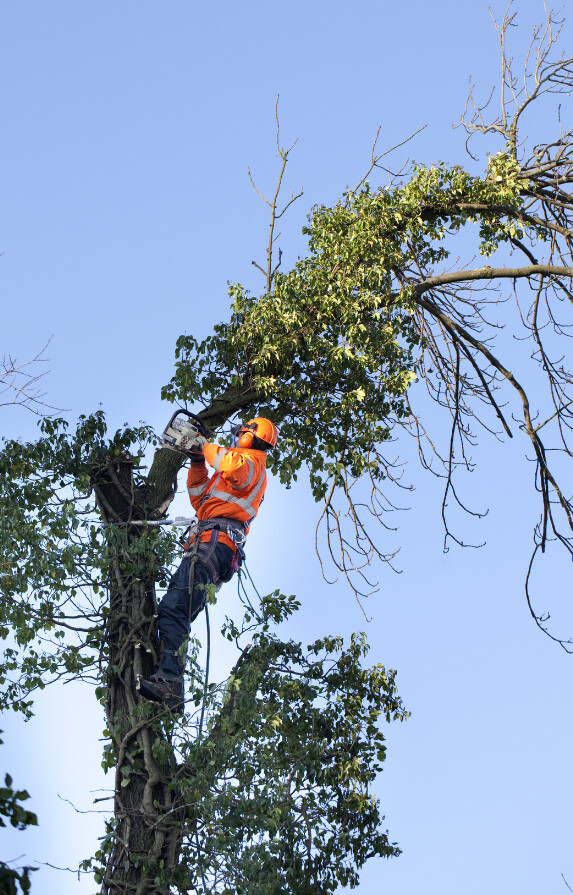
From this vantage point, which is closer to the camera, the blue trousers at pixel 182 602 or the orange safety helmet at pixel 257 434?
the blue trousers at pixel 182 602

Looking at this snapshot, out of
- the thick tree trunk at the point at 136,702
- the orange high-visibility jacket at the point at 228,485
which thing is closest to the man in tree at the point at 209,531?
the orange high-visibility jacket at the point at 228,485

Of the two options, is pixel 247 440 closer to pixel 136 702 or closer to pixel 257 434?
pixel 257 434

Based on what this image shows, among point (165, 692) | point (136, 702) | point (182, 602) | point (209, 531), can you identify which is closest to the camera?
point (165, 692)

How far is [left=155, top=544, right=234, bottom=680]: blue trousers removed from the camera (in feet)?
20.6

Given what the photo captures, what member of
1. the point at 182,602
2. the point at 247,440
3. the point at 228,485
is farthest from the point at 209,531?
the point at 247,440

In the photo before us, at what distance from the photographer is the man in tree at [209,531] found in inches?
247

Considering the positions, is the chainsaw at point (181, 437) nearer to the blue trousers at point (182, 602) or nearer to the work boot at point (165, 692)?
the blue trousers at point (182, 602)

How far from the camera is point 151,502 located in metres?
7.16

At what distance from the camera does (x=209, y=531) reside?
665 cm

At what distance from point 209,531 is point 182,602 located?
50 cm

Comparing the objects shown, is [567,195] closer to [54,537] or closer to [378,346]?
[378,346]

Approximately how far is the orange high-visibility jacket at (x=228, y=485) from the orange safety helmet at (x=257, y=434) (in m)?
0.06

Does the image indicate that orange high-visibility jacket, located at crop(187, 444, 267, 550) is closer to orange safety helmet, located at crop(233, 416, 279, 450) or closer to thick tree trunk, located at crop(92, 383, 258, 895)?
orange safety helmet, located at crop(233, 416, 279, 450)

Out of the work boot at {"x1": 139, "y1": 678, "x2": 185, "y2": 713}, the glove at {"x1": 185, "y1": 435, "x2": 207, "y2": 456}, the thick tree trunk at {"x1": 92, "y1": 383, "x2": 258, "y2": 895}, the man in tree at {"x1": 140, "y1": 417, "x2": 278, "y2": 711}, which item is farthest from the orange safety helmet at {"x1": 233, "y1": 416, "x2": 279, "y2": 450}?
the work boot at {"x1": 139, "y1": 678, "x2": 185, "y2": 713}
